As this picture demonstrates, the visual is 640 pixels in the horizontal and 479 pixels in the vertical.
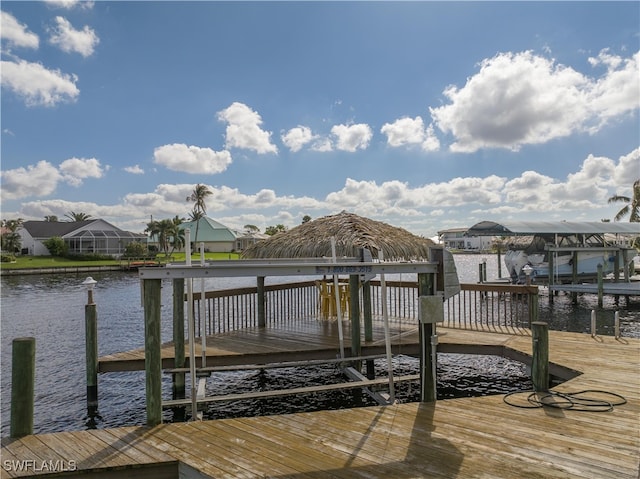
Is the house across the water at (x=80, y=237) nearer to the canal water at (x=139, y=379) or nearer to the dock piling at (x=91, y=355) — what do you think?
the canal water at (x=139, y=379)

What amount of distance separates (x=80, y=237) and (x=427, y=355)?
201 feet

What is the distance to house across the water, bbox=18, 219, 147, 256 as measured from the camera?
5727 centimetres

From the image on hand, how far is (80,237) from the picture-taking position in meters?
56.8

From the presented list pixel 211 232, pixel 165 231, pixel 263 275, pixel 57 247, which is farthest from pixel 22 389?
pixel 211 232

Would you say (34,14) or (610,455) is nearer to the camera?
(610,455)

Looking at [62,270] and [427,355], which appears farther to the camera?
[62,270]

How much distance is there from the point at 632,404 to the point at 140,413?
8.09m

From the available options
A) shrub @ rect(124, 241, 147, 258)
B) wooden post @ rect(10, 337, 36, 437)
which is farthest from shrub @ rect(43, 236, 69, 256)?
wooden post @ rect(10, 337, 36, 437)

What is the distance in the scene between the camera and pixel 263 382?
31.9ft

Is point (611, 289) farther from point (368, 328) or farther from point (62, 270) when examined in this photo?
point (62, 270)

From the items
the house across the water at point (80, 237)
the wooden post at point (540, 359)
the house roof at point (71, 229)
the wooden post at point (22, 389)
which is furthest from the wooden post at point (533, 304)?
the house roof at point (71, 229)

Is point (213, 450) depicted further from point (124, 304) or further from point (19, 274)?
point (19, 274)

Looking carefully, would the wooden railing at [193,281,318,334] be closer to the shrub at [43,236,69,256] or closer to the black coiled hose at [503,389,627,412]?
the black coiled hose at [503,389,627,412]

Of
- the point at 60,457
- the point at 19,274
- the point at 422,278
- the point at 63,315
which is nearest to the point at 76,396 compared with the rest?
the point at 60,457
